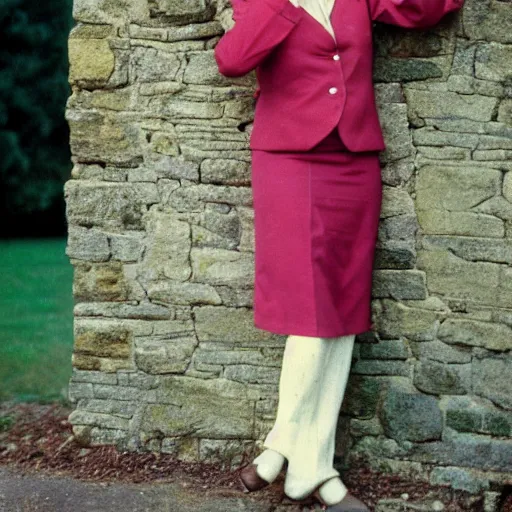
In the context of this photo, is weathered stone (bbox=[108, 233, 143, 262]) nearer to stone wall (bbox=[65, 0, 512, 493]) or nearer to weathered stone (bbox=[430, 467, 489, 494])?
stone wall (bbox=[65, 0, 512, 493])

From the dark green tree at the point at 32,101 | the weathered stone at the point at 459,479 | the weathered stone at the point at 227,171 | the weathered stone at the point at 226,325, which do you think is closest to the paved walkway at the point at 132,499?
the weathered stone at the point at 459,479

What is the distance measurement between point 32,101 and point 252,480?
7.19m

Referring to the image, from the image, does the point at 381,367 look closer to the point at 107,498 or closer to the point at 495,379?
the point at 495,379

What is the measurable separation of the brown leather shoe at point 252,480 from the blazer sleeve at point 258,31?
1492 mm

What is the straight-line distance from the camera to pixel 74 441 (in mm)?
3895

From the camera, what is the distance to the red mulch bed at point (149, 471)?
3529mm

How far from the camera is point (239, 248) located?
3566 mm

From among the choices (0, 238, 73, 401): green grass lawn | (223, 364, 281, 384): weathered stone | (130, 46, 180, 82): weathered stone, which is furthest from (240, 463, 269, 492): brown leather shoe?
(0, 238, 73, 401): green grass lawn

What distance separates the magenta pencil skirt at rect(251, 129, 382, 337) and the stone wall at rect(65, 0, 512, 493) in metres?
0.23

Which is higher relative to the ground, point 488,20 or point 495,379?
point 488,20

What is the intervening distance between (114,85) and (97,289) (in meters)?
0.83

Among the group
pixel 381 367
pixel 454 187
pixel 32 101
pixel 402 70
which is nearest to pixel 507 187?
pixel 454 187

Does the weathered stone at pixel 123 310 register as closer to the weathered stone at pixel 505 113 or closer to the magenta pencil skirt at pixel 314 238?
the magenta pencil skirt at pixel 314 238

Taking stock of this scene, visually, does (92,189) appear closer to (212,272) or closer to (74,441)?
(212,272)
